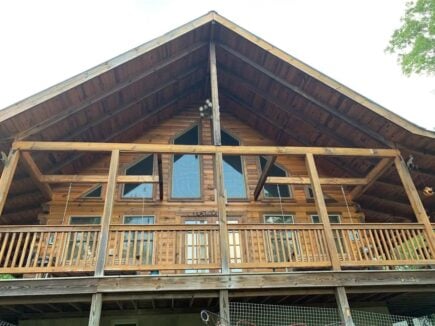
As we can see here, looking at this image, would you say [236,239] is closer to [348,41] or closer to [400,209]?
[400,209]

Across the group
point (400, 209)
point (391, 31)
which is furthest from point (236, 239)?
point (391, 31)

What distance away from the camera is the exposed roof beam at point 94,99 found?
721 centimetres

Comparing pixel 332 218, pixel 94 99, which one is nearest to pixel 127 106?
pixel 94 99

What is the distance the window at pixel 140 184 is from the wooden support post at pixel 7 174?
3.03 m

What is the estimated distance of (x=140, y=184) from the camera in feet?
30.7

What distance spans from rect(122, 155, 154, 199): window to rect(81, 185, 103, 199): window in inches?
26.6

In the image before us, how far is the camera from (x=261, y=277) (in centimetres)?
616

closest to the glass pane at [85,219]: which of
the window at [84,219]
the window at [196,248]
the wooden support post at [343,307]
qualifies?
the window at [84,219]

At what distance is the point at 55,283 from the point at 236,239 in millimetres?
4481

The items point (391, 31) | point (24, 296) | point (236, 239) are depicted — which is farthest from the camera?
point (391, 31)

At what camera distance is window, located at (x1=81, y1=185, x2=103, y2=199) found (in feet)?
29.8

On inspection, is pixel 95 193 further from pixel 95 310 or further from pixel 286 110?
pixel 286 110

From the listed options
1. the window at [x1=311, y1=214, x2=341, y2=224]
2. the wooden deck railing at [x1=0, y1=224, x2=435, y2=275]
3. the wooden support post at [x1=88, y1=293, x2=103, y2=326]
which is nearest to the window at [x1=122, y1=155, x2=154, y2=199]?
the wooden deck railing at [x1=0, y1=224, x2=435, y2=275]

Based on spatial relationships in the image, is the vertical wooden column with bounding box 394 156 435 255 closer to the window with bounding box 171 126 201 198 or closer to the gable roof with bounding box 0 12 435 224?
the gable roof with bounding box 0 12 435 224
